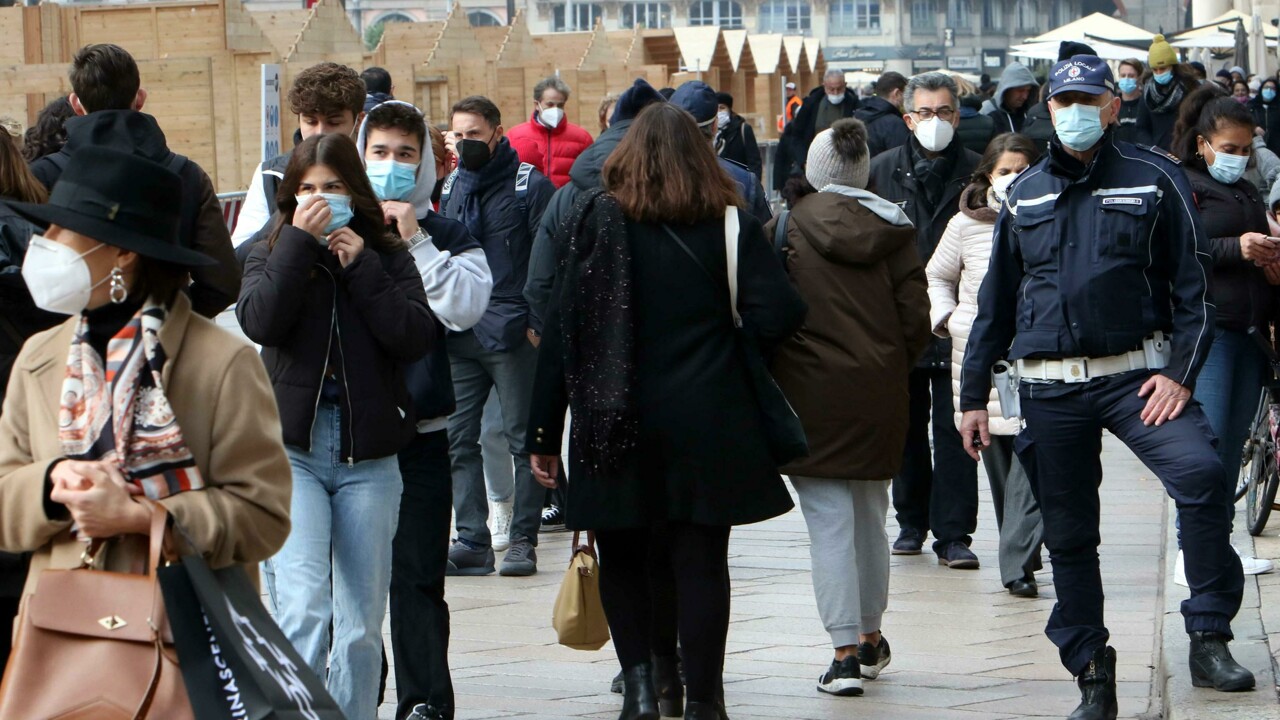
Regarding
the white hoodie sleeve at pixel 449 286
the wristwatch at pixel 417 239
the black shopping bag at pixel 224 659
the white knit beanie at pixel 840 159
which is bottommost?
the black shopping bag at pixel 224 659

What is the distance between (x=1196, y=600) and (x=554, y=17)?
145 metres

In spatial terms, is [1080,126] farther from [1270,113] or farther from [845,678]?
[1270,113]

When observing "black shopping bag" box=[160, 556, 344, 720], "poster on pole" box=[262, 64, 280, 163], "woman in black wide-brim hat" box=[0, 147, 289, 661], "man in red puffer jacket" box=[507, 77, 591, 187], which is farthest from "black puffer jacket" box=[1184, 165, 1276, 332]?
"poster on pole" box=[262, 64, 280, 163]

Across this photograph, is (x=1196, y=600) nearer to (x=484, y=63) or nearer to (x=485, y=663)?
(x=485, y=663)

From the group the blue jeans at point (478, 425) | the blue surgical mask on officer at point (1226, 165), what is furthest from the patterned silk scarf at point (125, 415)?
the blue surgical mask on officer at point (1226, 165)

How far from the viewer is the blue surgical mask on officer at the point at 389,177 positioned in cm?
539

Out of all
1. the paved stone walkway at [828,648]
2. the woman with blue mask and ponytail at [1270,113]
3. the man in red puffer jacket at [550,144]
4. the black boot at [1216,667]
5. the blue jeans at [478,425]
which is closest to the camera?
the black boot at [1216,667]

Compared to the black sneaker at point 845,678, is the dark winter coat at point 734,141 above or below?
above

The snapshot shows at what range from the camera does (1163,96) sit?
13.5 metres

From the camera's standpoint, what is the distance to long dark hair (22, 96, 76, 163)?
6.70 m

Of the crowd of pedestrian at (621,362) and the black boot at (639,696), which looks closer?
the crowd of pedestrian at (621,362)

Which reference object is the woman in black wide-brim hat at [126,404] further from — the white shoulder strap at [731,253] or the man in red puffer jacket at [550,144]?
the man in red puffer jacket at [550,144]

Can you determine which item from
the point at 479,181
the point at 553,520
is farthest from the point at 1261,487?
the point at 479,181

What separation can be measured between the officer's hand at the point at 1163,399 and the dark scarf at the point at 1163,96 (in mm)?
8501
